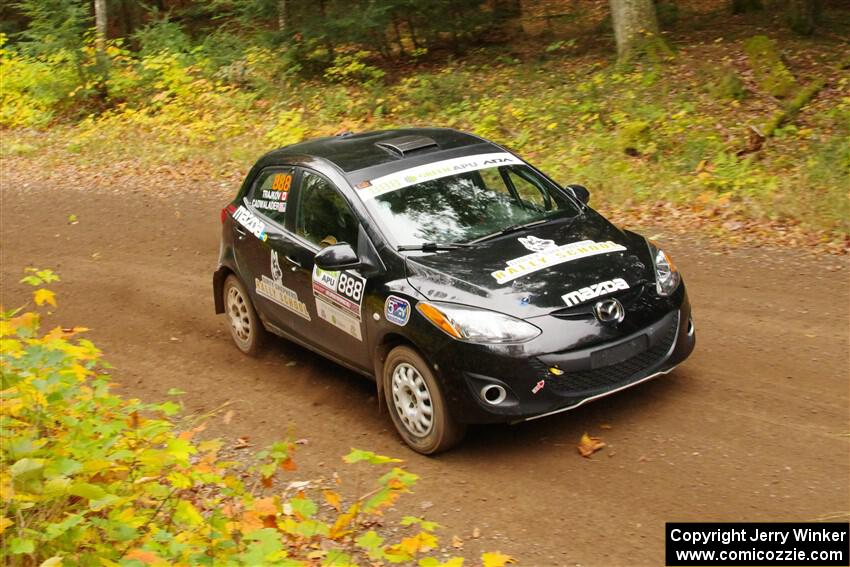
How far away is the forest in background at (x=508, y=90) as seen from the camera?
39.3ft

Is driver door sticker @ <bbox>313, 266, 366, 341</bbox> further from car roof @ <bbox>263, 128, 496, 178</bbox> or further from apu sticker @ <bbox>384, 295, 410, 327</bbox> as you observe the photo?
car roof @ <bbox>263, 128, 496, 178</bbox>

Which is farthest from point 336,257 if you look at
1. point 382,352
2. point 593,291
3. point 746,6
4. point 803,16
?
point 746,6

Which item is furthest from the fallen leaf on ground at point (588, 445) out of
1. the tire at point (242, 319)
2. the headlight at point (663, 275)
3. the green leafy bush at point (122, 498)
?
the tire at point (242, 319)

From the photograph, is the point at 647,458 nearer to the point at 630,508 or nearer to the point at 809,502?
the point at 630,508

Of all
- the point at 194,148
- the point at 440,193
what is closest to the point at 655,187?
the point at 440,193

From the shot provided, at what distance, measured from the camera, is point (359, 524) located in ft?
17.3

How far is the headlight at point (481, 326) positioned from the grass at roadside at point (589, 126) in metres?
4.99

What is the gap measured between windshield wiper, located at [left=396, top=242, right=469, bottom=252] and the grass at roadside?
472cm

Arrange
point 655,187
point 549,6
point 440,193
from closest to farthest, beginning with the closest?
point 440,193 → point 655,187 → point 549,6

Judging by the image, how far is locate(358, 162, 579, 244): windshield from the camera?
6875mm

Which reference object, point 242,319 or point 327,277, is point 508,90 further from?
point 327,277

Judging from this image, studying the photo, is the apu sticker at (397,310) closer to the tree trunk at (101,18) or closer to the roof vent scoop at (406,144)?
the roof vent scoop at (406,144)

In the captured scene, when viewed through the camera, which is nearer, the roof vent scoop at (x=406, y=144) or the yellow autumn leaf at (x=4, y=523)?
the yellow autumn leaf at (x=4, y=523)

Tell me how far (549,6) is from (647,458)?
17.0 metres
